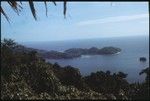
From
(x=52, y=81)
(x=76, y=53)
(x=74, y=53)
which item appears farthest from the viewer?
(x=76, y=53)

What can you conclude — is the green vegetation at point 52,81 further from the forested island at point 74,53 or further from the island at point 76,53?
the island at point 76,53

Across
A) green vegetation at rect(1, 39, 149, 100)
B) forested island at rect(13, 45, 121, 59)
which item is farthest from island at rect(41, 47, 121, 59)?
green vegetation at rect(1, 39, 149, 100)

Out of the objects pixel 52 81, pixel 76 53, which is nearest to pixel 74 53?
pixel 76 53

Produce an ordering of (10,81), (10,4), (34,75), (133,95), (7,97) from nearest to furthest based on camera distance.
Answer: (10,4)
(7,97)
(133,95)
(10,81)
(34,75)

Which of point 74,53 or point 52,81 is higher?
point 52,81

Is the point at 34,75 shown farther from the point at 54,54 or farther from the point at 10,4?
the point at 54,54

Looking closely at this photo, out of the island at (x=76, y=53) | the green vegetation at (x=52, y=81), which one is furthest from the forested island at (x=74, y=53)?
the green vegetation at (x=52, y=81)

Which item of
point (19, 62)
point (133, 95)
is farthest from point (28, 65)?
point (133, 95)

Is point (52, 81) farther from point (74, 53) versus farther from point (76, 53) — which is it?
point (76, 53)

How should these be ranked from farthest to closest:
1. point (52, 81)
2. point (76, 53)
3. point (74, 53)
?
1. point (76, 53)
2. point (74, 53)
3. point (52, 81)

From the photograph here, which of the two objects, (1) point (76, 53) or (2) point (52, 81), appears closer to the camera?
(2) point (52, 81)

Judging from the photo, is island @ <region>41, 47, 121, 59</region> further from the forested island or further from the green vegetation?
the green vegetation
